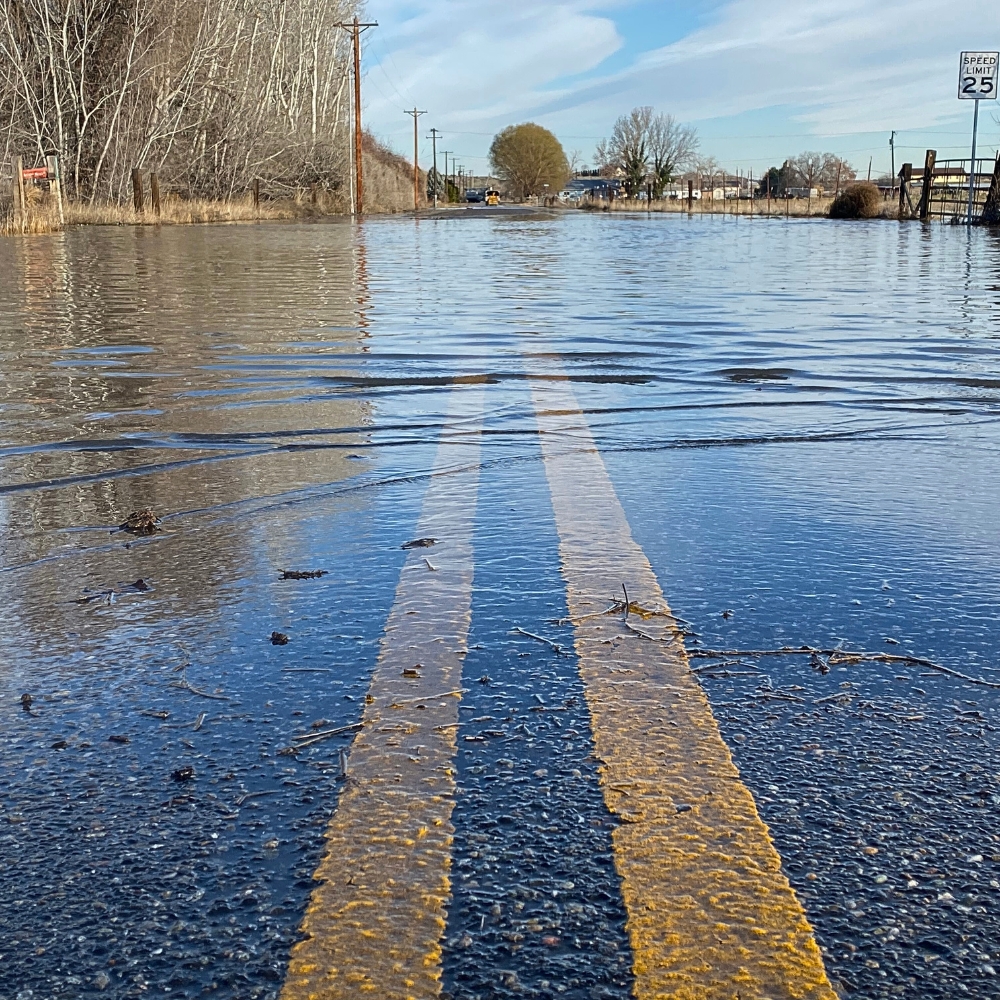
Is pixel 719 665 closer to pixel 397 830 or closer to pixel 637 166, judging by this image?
pixel 397 830

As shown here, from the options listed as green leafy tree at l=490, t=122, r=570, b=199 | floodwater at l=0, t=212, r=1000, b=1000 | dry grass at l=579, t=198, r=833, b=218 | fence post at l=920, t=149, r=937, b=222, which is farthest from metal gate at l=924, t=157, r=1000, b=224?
green leafy tree at l=490, t=122, r=570, b=199

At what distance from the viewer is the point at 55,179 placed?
30.9 meters

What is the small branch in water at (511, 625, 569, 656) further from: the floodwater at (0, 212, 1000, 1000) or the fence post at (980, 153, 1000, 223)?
the fence post at (980, 153, 1000, 223)

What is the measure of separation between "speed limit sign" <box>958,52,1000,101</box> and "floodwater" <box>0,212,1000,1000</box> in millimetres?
25899

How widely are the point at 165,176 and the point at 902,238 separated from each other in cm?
2528

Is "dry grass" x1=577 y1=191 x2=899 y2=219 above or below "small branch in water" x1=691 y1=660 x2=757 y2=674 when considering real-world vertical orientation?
above

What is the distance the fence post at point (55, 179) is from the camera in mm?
29016

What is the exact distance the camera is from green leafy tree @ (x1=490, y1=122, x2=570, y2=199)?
144250 millimetres

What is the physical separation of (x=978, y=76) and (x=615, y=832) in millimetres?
31784

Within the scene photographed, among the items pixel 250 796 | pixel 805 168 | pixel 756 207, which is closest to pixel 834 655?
pixel 250 796

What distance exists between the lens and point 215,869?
4.86 ft

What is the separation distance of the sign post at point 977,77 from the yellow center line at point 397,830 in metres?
29.8

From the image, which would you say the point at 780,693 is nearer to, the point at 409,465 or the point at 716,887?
the point at 716,887

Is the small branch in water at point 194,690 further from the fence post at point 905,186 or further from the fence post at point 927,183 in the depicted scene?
the fence post at point 905,186
